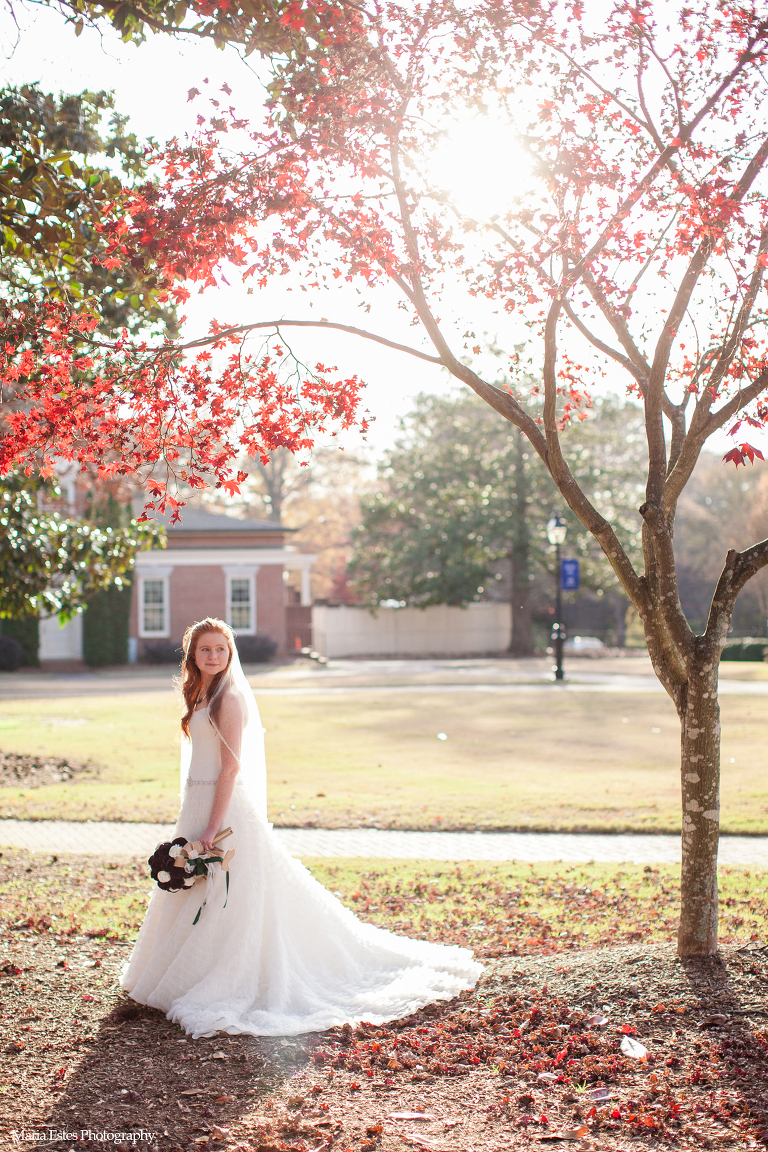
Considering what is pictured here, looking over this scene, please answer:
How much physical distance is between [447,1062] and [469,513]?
30967mm

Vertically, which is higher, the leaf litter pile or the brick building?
the brick building

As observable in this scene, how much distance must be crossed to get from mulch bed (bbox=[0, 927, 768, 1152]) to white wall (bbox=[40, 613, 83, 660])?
99.6 feet

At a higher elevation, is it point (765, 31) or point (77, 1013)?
point (765, 31)

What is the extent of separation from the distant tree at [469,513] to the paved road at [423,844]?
24.9 metres

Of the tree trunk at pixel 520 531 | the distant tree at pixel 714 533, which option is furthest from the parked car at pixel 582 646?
the distant tree at pixel 714 533

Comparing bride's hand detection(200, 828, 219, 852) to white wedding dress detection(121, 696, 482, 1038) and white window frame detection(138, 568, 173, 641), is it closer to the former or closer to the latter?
white wedding dress detection(121, 696, 482, 1038)

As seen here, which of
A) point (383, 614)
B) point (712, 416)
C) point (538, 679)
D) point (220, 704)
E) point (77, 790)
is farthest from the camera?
point (383, 614)

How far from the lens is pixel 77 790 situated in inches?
440

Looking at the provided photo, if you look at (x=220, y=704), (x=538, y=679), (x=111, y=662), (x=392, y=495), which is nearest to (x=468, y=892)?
(x=220, y=704)

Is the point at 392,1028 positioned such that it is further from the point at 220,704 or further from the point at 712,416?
the point at 712,416

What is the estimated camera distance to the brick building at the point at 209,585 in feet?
113

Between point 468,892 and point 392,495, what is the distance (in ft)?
112

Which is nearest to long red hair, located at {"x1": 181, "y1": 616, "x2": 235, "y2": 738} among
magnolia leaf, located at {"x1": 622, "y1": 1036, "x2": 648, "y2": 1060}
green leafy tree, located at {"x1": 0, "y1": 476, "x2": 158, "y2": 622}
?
magnolia leaf, located at {"x1": 622, "y1": 1036, "x2": 648, "y2": 1060}

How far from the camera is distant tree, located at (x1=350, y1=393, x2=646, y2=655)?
34031mm
